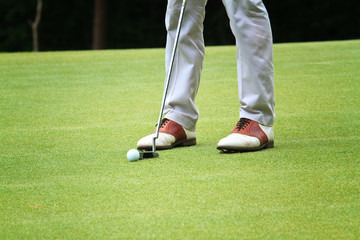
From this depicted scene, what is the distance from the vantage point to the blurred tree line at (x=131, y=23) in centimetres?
2236

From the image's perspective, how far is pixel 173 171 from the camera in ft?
8.29

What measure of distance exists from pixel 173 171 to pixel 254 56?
2.86 feet

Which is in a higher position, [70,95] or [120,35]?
[70,95]

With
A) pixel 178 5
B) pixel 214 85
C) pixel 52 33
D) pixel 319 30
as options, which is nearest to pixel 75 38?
pixel 52 33

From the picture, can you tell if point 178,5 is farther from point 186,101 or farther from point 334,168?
point 334,168

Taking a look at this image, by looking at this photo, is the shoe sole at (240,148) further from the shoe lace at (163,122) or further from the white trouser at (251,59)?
the shoe lace at (163,122)

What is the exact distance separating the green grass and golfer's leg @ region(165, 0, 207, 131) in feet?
0.61

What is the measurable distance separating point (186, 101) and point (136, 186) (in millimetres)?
1117

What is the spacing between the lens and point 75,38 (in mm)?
24312

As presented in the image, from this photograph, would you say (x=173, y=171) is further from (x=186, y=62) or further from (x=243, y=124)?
(x=186, y=62)

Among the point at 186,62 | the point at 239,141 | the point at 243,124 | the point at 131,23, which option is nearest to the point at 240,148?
the point at 239,141

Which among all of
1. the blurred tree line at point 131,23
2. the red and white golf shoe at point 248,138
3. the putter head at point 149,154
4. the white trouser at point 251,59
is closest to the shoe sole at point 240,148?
the red and white golf shoe at point 248,138

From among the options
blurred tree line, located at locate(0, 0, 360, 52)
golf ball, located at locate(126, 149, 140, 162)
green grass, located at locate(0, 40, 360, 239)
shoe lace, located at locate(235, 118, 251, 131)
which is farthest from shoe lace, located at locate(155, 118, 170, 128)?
blurred tree line, located at locate(0, 0, 360, 52)

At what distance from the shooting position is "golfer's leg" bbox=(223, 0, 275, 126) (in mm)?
3086
